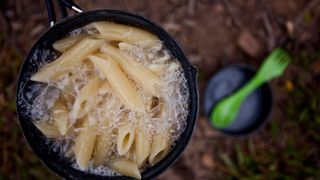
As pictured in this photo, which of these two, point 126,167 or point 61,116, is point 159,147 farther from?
point 61,116

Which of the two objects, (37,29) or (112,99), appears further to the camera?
(37,29)

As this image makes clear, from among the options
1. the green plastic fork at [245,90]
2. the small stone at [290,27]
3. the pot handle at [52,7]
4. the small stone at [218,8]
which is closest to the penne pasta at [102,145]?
the pot handle at [52,7]

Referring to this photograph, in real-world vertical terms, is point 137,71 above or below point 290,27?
above

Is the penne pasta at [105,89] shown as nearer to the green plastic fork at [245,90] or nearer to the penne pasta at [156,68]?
the penne pasta at [156,68]

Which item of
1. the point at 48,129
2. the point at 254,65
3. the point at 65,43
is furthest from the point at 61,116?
the point at 254,65

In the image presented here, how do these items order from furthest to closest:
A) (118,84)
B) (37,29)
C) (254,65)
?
(254,65) → (37,29) → (118,84)

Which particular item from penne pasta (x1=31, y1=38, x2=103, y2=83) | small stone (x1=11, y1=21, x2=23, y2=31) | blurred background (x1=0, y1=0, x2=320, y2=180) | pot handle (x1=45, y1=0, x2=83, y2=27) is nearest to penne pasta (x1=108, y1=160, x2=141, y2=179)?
penne pasta (x1=31, y1=38, x2=103, y2=83)

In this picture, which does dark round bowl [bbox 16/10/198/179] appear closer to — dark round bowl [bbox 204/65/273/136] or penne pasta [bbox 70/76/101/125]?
penne pasta [bbox 70/76/101/125]

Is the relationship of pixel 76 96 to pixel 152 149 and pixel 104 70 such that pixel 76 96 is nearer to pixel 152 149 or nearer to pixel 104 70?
pixel 104 70

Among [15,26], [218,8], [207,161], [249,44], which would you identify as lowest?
[207,161]
